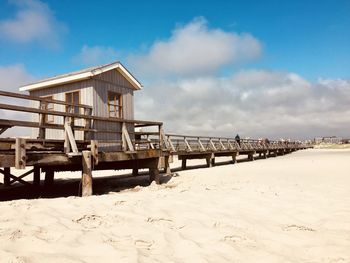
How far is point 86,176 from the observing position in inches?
373

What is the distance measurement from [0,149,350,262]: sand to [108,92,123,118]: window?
7026 millimetres

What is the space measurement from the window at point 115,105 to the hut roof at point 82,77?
105 centimetres

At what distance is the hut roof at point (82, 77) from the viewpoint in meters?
13.2

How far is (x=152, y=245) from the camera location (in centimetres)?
489

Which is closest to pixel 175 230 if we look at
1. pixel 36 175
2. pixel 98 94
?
pixel 98 94

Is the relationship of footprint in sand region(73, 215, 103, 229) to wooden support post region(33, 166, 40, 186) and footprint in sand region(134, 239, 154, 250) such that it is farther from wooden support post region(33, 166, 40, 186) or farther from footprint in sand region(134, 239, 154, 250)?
wooden support post region(33, 166, 40, 186)

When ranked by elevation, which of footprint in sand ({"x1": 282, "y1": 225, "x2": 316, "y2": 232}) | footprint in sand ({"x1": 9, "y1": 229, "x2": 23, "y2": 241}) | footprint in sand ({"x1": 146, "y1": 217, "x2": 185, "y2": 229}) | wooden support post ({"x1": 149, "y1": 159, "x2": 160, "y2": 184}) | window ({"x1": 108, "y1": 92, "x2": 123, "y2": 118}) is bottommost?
footprint in sand ({"x1": 282, "y1": 225, "x2": 316, "y2": 232})

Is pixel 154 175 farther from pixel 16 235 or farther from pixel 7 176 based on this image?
pixel 16 235

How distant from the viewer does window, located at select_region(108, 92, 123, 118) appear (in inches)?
559

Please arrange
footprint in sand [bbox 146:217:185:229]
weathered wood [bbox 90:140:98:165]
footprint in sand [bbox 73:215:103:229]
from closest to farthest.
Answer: footprint in sand [bbox 73:215:103:229] < footprint in sand [bbox 146:217:185:229] < weathered wood [bbox 90:140:98:165]

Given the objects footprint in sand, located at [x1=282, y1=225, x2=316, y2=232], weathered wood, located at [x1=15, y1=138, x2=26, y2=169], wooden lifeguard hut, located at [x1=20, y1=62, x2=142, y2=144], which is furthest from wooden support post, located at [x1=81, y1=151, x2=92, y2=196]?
footprint in sand, located at [x1=282, y1=225, x2=316, y2=232]

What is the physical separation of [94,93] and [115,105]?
1.34 metres

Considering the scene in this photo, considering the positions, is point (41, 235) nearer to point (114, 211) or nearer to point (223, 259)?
point (114, 211)

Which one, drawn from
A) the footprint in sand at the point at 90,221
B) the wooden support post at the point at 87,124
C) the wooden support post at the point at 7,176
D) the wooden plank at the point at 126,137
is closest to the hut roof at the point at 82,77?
the wooden support post at the point at 87,124
